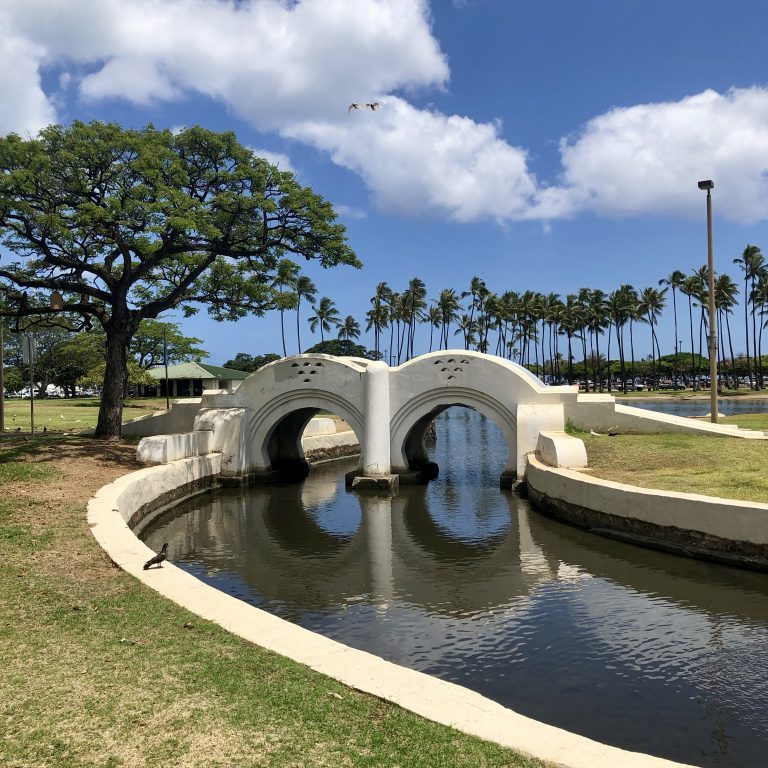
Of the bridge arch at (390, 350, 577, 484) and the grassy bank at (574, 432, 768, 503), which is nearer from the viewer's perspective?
the grassy bank at (574, 432, 768, 503)

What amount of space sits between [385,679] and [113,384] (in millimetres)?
22411

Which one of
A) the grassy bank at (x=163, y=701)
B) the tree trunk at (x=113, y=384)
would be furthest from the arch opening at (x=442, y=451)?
the grassy bank at (x=163, y=701)

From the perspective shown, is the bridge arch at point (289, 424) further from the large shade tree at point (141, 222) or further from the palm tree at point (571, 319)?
the palm tree at point (571, 319)

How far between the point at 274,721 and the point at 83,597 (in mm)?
4551

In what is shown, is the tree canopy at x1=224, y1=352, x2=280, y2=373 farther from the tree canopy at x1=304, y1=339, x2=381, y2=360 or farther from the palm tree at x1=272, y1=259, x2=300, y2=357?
the palm tree at x1=272, y1=259, x2=300, y2=357

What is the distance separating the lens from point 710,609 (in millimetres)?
10781

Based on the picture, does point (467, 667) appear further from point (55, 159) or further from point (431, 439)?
point (431, 439)

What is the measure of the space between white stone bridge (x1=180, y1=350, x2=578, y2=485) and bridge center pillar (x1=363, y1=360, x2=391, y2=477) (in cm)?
4

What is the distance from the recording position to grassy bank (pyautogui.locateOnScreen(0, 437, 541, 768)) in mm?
4789

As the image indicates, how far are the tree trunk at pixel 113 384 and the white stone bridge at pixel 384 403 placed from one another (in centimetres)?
324

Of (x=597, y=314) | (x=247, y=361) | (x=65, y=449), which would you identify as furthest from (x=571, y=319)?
(x=65, y=449)

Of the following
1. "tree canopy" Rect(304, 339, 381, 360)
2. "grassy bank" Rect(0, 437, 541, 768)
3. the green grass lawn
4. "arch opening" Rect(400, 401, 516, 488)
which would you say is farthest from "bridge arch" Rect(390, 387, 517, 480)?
Result: "tree canopy" Rect(304, 339, 381, 360)

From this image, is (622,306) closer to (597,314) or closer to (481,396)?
(597,314)

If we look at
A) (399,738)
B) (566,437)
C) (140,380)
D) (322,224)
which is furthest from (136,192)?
(140,380)
